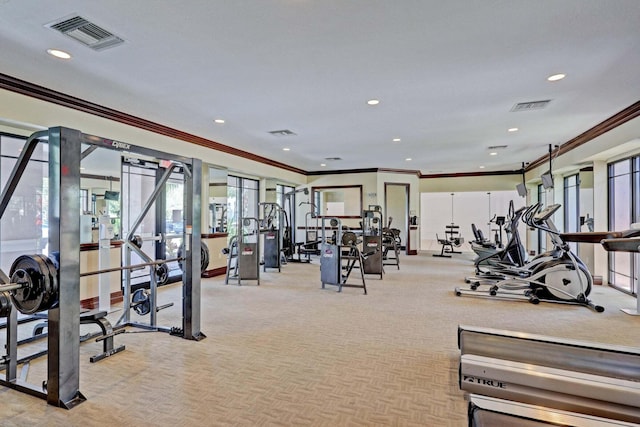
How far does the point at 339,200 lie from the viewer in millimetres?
12773

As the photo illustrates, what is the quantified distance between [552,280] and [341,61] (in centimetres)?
471

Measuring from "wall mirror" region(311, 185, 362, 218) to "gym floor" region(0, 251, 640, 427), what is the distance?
20.9ft

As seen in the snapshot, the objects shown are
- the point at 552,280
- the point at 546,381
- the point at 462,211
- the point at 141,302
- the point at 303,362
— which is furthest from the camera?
the point at 462,211

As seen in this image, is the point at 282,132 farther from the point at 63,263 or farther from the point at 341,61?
the point at 63,263

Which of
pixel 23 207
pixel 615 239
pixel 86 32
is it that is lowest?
pixel 615 239

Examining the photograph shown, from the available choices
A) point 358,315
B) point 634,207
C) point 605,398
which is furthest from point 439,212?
point 605,398

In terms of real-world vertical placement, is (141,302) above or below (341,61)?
below

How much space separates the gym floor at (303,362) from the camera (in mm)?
2379

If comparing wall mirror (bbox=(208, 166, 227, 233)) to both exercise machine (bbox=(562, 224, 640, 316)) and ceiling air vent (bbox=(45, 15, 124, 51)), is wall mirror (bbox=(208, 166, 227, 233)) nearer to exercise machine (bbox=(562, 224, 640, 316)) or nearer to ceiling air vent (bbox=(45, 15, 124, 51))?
ceiling air vent (bbox=(45, 15, 124, 51))

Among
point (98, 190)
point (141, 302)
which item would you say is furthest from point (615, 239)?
point (98, 190)

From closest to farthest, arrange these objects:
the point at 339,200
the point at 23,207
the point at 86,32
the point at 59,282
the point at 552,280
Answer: the point at 59,282
the point at 86,32
the point at 23,207
the point at 552,280
the point at 339,200

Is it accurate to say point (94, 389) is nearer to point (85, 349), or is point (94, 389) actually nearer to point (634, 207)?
point (85, 349)

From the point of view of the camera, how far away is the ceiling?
256cm

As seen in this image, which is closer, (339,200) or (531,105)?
(531,105)
